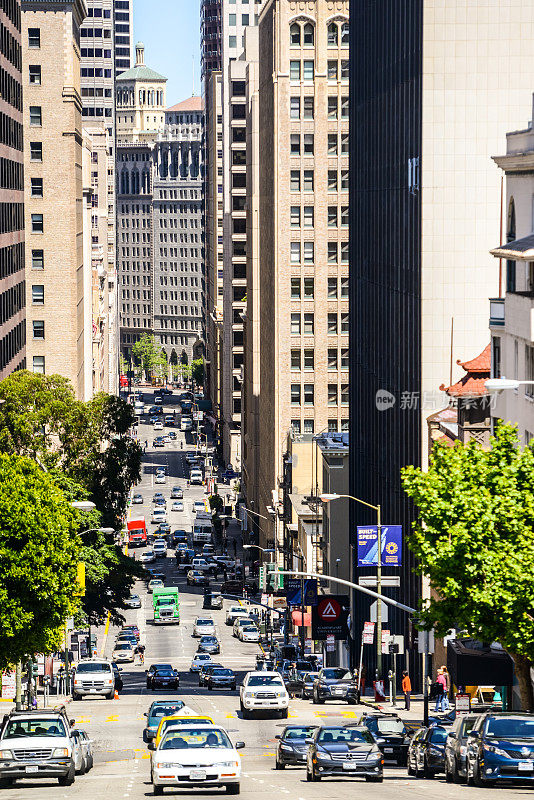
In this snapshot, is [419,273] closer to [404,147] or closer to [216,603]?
[404,147]

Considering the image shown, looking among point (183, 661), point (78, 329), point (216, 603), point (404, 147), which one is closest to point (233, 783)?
point (404, 147)

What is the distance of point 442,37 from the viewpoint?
242 feet

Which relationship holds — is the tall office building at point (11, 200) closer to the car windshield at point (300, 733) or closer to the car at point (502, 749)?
the car windshield at point (300, 733)

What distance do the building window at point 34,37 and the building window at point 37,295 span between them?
1853cm

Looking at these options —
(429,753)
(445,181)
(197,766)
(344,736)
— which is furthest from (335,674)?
(197,766)

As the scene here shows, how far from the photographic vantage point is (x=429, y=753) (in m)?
39.2

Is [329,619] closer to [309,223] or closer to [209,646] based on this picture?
[209,646]

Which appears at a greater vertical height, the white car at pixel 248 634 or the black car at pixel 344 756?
the black car at pixel 344 756

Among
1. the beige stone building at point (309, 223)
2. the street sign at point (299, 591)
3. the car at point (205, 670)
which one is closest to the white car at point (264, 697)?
the car at point (205, 670)

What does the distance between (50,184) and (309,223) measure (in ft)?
97.5

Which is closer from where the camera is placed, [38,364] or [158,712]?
[158,712]

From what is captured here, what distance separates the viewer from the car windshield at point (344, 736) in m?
37.8

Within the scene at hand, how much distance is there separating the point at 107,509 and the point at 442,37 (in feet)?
102

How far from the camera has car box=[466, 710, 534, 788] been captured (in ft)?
105
